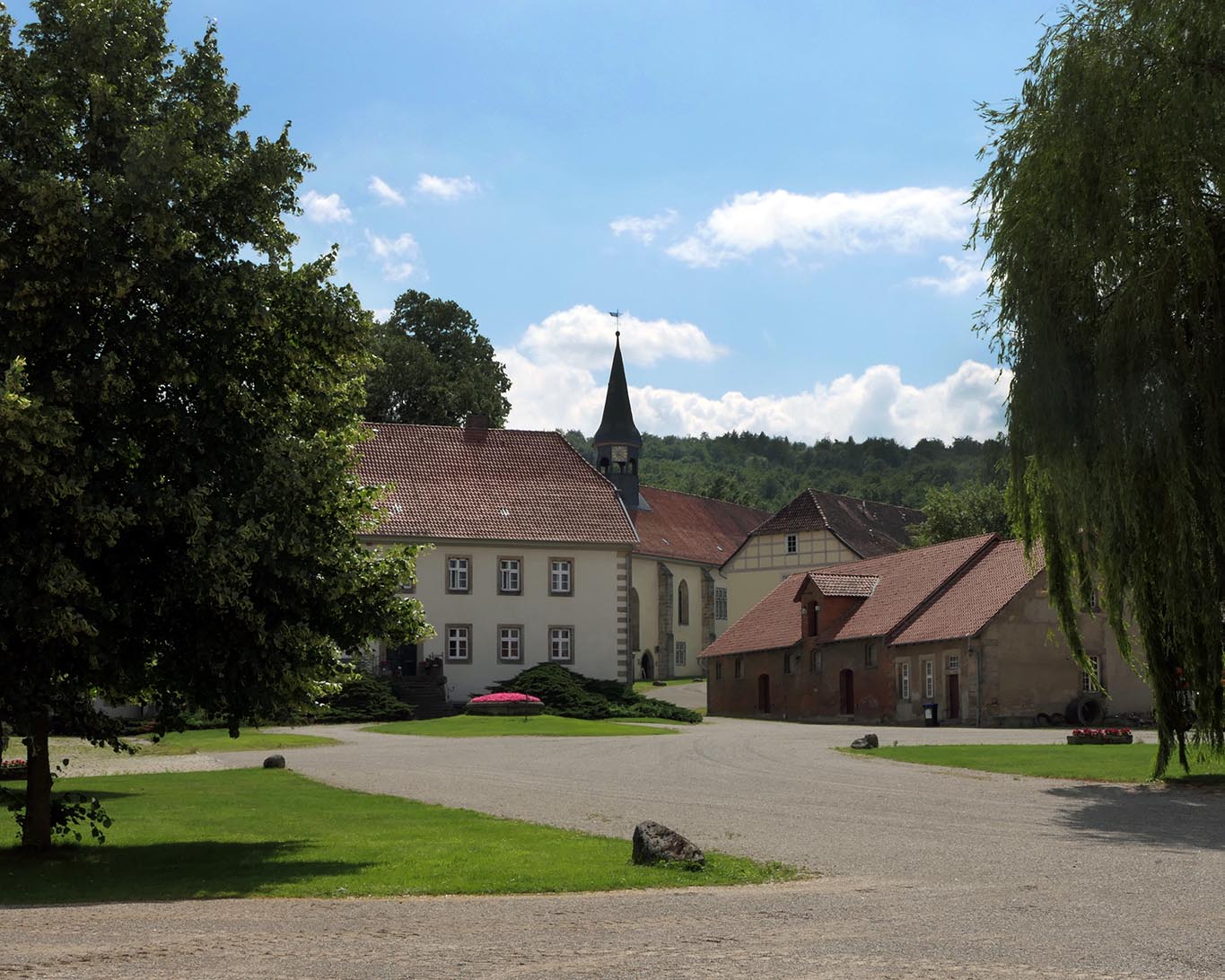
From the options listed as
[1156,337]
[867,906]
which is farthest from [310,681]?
[1156,337]

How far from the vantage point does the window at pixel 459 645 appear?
57.7 m

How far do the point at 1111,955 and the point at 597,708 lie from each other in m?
41.8

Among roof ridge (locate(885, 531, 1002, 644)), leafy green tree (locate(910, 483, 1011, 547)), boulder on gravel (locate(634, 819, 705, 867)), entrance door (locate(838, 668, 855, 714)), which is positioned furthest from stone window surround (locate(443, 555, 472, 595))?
boulder on gravel (locate(634, 819, 705, 867))

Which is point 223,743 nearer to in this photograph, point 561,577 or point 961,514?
point 561,577

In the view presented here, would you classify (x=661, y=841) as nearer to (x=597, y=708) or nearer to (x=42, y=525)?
(x=42, y=525)

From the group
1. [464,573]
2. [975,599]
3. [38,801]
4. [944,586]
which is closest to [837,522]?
[944,586]

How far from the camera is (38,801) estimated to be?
16750mm

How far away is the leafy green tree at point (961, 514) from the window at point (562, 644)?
108 ft

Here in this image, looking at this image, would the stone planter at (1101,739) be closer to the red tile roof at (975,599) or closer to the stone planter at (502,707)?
the red tile roof at (975,599)

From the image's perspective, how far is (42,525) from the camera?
14.8 metres

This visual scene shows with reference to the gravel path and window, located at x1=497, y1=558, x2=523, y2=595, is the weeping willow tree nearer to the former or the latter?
the gravel path

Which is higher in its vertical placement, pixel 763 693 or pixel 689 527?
pixel 689 527

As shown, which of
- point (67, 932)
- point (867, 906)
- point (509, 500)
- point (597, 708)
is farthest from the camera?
point (509, 500)

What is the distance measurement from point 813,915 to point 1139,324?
12.6m
